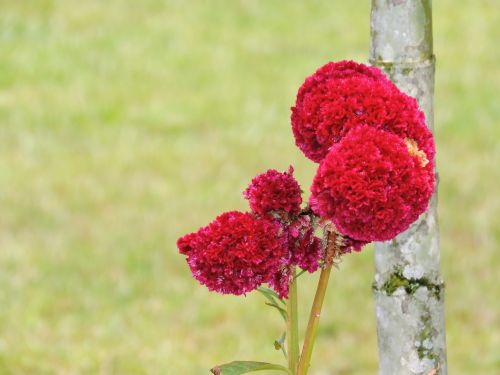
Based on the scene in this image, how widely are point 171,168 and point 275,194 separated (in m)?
6.02

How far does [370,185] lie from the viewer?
211 centimetres

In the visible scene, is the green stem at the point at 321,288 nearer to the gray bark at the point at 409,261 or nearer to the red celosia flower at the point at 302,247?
the red celosia flower at the point at 302,247

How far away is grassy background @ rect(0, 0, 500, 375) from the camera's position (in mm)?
6000

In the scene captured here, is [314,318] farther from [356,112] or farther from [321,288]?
[356,112]

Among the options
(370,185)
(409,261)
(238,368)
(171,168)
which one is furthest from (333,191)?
(171,168)

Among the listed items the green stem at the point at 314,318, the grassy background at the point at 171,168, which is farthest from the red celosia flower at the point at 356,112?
the grassy background at the point at 171,168

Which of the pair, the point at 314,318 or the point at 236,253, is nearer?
the point at 236,253

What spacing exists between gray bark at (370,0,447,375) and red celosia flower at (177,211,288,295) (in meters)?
0.74

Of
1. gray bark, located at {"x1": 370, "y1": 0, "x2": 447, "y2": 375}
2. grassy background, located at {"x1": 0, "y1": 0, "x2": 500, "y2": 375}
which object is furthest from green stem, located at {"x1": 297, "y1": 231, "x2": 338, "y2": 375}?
grassy background, located at {"x1": 0, "y1": 0, "x2": 500, "y2": 375}

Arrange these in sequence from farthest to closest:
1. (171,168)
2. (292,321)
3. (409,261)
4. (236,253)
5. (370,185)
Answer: (171,168) → (409,261) → (292,321) → (236,253) → (370,185)

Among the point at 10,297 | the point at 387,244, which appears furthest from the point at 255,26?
the point at 387,244

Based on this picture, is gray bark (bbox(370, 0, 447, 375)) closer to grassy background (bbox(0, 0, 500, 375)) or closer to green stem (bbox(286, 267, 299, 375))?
green stem (bbox(286, 267, 299, 375))

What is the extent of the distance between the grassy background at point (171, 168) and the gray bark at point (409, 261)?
2735 millimetres

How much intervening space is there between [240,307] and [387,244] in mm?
3394
